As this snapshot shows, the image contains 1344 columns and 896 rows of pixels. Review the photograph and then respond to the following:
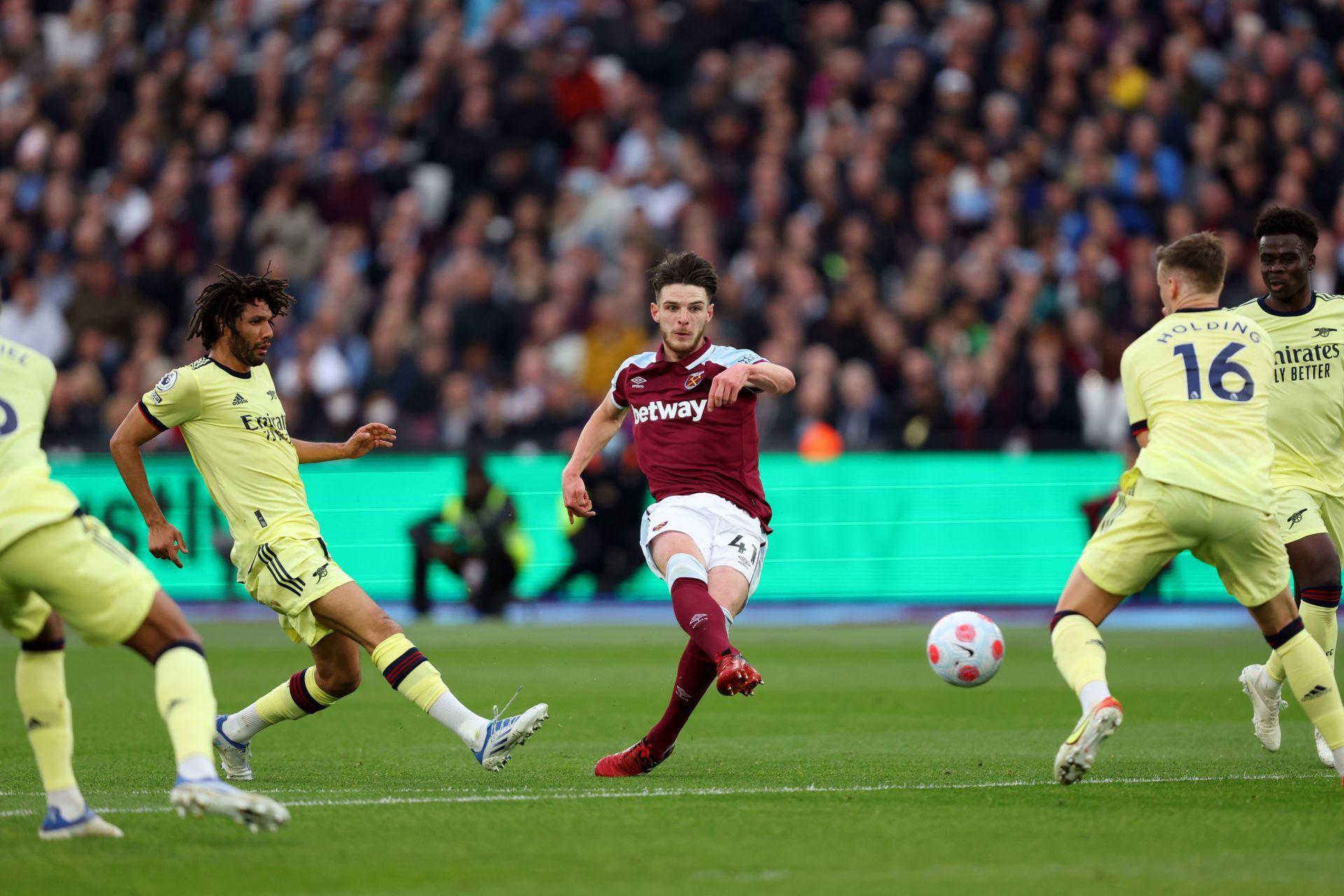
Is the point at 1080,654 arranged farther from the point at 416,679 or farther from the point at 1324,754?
the point at 416,679

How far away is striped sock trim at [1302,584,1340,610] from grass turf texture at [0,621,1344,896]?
81 cm

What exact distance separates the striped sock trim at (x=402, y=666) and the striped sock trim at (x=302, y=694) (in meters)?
0.72

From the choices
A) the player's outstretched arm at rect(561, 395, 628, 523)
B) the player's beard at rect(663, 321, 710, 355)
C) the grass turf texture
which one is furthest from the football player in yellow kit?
the player's beard at rect(663, 321, 710, 355)

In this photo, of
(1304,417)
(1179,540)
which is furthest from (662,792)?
(1304,417)

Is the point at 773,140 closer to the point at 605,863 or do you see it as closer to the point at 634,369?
the point at 634,369

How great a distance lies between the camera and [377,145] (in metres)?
22.3

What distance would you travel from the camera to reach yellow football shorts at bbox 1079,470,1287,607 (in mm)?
6828

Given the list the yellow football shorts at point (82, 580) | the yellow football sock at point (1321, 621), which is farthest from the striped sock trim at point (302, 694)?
the yellow football sock at point (1321, 621)

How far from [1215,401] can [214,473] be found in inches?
179

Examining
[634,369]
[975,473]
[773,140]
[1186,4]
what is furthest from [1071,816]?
[1186,4]

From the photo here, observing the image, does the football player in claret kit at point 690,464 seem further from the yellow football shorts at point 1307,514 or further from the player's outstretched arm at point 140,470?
the yellow football shorts at point 1307,514

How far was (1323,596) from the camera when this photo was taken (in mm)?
8398

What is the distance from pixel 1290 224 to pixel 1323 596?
5.97 ft

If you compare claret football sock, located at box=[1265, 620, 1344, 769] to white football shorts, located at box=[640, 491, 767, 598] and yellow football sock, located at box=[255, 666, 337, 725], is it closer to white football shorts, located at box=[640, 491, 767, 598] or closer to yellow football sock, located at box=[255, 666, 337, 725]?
white football shorts, located at box=[640, 491, 767, 598]
